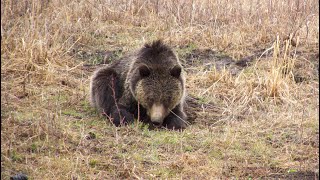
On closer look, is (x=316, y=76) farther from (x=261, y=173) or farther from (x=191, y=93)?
(x=261, y=173)

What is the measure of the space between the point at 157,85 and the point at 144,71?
0.79 feet

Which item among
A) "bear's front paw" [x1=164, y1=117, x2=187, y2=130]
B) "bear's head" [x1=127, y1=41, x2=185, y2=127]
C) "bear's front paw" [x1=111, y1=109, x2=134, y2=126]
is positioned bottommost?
"bear's front paw" [x1=164, y1=117, x2=187, y2=130]

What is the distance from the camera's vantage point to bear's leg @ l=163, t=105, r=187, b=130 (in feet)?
23.7

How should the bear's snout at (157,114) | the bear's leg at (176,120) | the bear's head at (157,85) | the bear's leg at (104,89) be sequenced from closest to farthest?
the bear's snout at (157,114)
the bear's head at (157,85)
the bear's leg at (176,120)
the bear's leg at (104,89)

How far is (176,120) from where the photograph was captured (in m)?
7.29

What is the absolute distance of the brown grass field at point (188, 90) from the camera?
18.6ft

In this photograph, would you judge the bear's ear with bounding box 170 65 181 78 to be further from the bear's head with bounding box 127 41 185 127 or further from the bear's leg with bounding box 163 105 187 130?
the bear's leg with bounding box 163 105 187 130

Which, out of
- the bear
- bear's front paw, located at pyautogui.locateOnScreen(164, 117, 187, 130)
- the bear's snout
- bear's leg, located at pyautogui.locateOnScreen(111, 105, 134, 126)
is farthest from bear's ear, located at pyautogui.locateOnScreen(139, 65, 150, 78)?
bear's front paw, located at pyautogui.locateOnScreen(164, 117, 187, 130)

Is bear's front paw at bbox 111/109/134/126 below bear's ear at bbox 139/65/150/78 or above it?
below

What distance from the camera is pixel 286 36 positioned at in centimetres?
997

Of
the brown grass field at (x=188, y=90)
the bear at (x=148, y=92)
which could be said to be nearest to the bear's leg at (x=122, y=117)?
the bear at (x=148, y=92)

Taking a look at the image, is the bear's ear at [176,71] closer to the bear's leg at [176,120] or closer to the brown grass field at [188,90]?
the bear's leg at [176,120]

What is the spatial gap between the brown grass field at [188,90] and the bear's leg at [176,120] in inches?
7.1

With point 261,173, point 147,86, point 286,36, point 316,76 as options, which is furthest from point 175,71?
point 286,36
